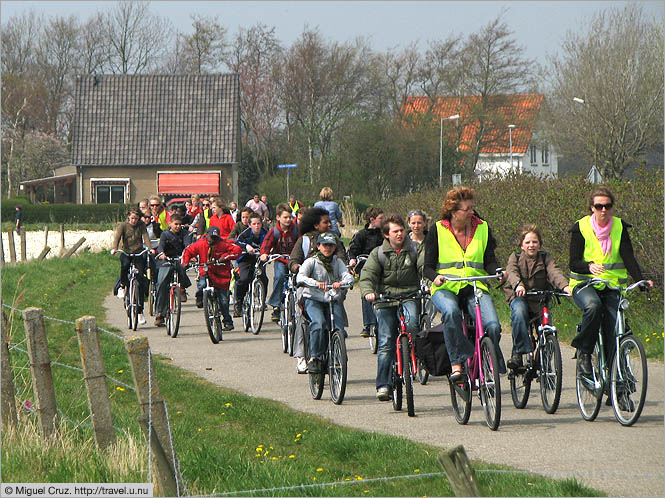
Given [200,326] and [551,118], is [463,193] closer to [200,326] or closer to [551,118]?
[200,326]

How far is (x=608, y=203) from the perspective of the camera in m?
9.00

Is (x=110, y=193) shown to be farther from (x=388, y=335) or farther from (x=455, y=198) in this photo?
(x=455, y=198)

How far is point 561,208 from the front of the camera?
1614 cm

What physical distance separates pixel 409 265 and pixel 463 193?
1.30 metres

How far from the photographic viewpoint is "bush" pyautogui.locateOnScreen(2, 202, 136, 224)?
57625 millimetres

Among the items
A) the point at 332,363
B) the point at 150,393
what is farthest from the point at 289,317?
the point at 150,393

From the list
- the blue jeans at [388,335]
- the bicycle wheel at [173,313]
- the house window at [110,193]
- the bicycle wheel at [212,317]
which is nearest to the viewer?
the blue jeans at [388,335]

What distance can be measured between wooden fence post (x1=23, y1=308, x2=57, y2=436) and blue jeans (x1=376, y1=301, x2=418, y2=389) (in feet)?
10.7

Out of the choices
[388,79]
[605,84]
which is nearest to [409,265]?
[605,84]

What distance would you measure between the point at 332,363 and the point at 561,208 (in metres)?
6.94

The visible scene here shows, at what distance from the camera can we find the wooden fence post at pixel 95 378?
6.52 metres

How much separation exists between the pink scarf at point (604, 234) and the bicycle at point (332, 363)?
2.47m

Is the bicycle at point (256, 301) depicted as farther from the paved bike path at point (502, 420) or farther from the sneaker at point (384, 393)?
the sneaker at point (384, 393)

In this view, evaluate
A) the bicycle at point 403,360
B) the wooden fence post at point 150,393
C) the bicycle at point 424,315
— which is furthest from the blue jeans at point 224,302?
the wooden fence post at point 150,393
